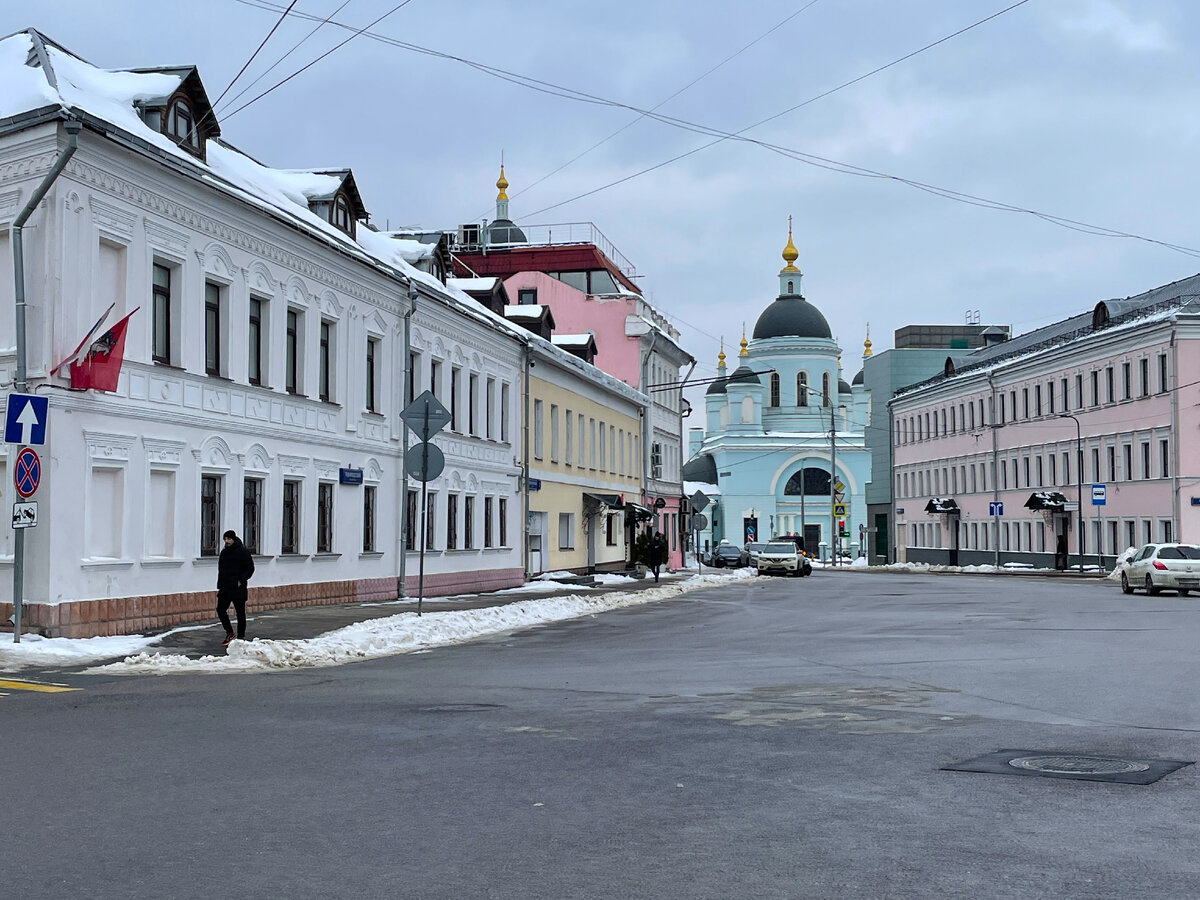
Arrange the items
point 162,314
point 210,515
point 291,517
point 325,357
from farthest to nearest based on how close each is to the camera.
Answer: point 325,357, point 291,517, point 210,515, point 162,314

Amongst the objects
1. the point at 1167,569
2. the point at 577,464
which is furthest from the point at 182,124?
the point at 1167,569

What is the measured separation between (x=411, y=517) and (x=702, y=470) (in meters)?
115

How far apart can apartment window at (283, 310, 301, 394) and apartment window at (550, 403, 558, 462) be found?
62.5 ft

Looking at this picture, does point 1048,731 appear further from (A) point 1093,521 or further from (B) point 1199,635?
(A) point 1093,521

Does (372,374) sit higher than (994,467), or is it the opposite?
(372,374)

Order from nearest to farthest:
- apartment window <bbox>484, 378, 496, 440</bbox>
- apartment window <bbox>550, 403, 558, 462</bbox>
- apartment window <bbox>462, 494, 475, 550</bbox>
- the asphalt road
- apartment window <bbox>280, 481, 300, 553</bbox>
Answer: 1. the asphalt road
2. apartment window <bbox>280, 481, 300, 553</bbox>
3. apartment window <bbox>462, 494, 475, 550</bbox>
4. apartment window <bbox>484, 378, 496, 440</bbox>
5. apartment window <bbox>550, 403, 558, 462</bbox>

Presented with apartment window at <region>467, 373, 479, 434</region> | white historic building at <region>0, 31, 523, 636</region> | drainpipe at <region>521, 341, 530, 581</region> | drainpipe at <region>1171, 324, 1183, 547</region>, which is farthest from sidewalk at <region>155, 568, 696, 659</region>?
drainpipe at <region>1171, 324, 1183, 547</region>

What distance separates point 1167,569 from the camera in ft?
125

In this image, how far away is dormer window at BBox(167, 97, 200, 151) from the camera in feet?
77.6

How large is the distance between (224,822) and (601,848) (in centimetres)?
197

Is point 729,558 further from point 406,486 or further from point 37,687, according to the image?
point 37,687

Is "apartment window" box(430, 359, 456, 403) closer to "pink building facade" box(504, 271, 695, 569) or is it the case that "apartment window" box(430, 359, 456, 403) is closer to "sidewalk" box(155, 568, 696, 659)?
"sidewalk" box(155, 568, 696, 659)

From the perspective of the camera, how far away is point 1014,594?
3794 cm

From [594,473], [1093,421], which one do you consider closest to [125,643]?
[594,473]
